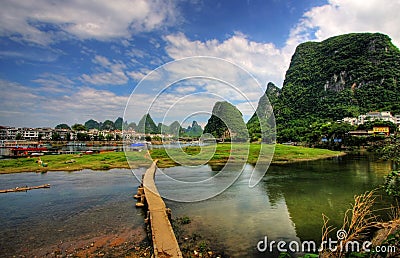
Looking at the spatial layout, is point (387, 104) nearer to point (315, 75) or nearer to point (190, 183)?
point (315, 75)

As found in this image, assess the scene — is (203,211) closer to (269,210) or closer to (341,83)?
(269,210)

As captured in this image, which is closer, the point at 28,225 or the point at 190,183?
the point at 28,225

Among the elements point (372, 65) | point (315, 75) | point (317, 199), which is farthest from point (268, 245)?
point (315, 75)

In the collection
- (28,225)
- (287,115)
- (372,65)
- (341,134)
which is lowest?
(28,225)

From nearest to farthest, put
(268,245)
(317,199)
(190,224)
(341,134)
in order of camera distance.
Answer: (268,245) < (190,224) < (317,199) < (341,134)

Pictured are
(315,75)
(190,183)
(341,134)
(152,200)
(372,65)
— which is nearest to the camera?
(152,200)

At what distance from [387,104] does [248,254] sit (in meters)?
86.1

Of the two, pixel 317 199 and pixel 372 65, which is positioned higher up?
pixel 372 65

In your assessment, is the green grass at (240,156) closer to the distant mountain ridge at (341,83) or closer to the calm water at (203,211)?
the calm water at (203,211)

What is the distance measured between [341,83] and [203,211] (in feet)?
305

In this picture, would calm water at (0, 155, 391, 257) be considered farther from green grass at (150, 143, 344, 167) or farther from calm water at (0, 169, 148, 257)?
green grass at (150, 143, 344, 167)

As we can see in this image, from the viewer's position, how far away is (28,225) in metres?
9.17

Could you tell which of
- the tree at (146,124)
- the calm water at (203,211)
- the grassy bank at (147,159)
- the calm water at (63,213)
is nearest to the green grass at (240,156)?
the grassy bank at (147,159)

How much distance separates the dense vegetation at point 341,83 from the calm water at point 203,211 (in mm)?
50971
